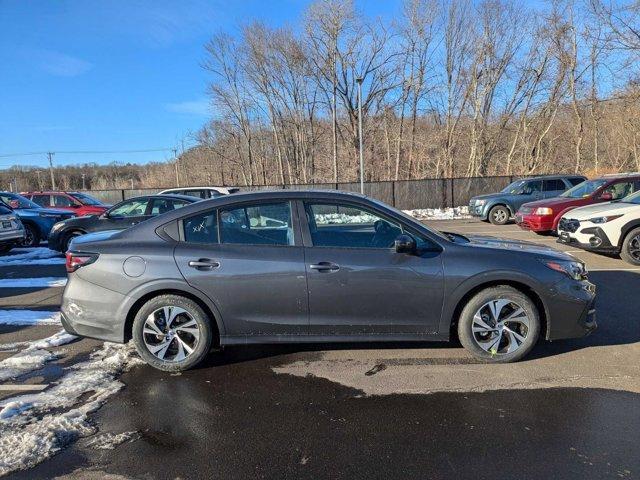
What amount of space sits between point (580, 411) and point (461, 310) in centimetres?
124

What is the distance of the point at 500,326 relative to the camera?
13.9ft

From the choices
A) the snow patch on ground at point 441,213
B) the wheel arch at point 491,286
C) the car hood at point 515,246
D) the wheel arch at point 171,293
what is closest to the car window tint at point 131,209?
the wheel arch at point 171,293

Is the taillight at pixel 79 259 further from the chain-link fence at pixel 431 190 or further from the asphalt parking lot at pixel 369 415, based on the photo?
the chain-link fence at pixel 431 190

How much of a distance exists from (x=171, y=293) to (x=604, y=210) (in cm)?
844

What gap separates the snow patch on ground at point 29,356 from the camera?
4383 millimetres

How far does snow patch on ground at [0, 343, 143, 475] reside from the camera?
2.99m

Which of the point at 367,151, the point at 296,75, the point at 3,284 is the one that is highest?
the point at 296,75

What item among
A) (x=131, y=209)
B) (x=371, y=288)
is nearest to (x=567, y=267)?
(x=371, y=288)

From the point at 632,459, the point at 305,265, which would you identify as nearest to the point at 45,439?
the point at 305,265

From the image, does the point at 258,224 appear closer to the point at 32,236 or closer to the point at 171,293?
the point at 171,293

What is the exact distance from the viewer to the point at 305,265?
13.5 feet

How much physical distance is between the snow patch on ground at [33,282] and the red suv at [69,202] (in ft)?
24.1

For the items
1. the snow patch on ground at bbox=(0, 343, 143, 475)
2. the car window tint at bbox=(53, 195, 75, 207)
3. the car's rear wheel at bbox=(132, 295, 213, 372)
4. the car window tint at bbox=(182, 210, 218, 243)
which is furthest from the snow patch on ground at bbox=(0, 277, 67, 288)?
the car window tint at bbox=(53, 195, 75, 207)

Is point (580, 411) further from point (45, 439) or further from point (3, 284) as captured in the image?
point (3, 284)
